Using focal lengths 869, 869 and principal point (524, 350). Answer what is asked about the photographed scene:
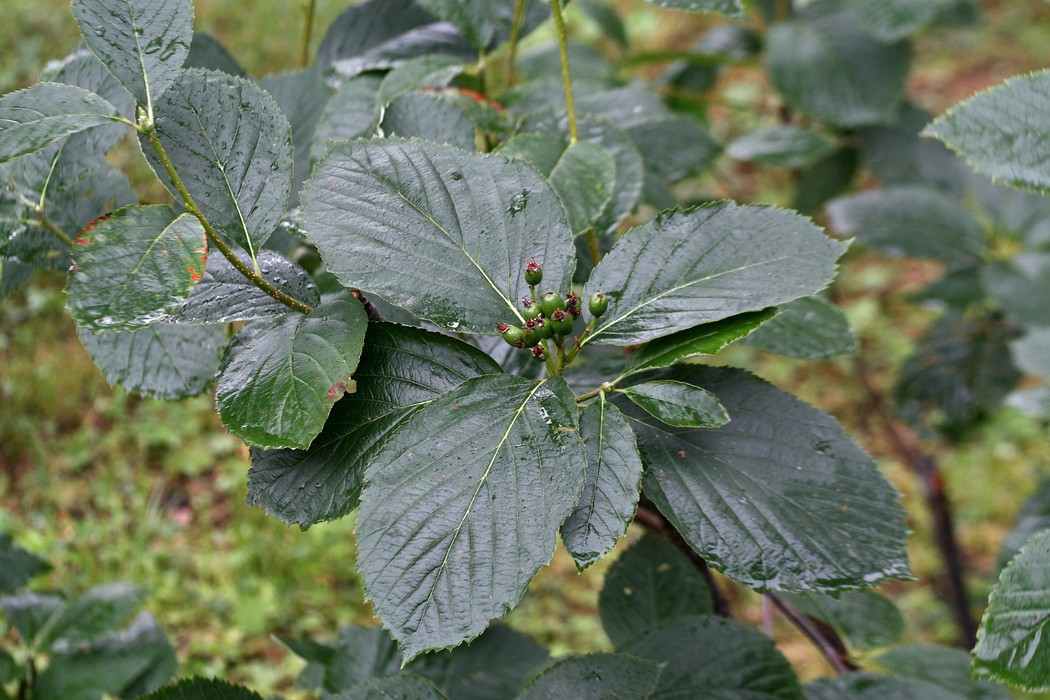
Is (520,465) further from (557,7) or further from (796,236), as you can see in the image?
(557,7)

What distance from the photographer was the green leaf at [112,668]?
1.19 meters

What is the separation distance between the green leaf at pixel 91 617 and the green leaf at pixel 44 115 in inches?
34.5

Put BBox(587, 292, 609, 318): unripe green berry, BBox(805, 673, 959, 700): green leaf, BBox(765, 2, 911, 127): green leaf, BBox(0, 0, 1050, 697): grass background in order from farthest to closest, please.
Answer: BBox(0, 0, 1050, 697): grass background
BBox(765, 2, 911, 127): green leaf
BBox(805, 673, 959, 700): green leaf
BBox(587, 292, 609, 318): unripe green berry

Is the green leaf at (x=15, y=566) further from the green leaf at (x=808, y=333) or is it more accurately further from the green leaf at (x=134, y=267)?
the green leaf at (x=808, y=333)

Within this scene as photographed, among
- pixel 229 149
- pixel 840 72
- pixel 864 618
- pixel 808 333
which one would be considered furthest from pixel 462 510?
pixel 840 72

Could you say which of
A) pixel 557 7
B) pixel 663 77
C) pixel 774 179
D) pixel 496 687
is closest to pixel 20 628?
pixel 496 687

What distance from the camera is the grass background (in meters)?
2.45

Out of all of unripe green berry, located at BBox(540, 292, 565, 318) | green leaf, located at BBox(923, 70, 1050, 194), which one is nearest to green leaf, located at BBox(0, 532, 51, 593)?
unripe green berry, located at BBox(540, 292, 565, 318)

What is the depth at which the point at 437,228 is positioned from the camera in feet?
2.19

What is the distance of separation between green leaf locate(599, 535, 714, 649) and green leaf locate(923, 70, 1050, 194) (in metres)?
0.53

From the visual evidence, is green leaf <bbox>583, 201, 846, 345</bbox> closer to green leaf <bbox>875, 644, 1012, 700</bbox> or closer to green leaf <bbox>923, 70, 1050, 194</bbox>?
green leaf <bbox>923, 70, 1050, 194</bbox>

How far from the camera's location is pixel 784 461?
0.67m

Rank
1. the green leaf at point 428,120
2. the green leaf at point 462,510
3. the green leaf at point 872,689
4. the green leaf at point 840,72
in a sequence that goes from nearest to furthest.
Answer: the green leaf at point 462,510 → the green leaf at point 428,120 → the green leaf at point 872,689 → the green leaf at point 840,72

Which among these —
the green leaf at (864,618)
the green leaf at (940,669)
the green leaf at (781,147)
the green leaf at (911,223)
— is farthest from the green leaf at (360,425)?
the green leaf at (911,223)
